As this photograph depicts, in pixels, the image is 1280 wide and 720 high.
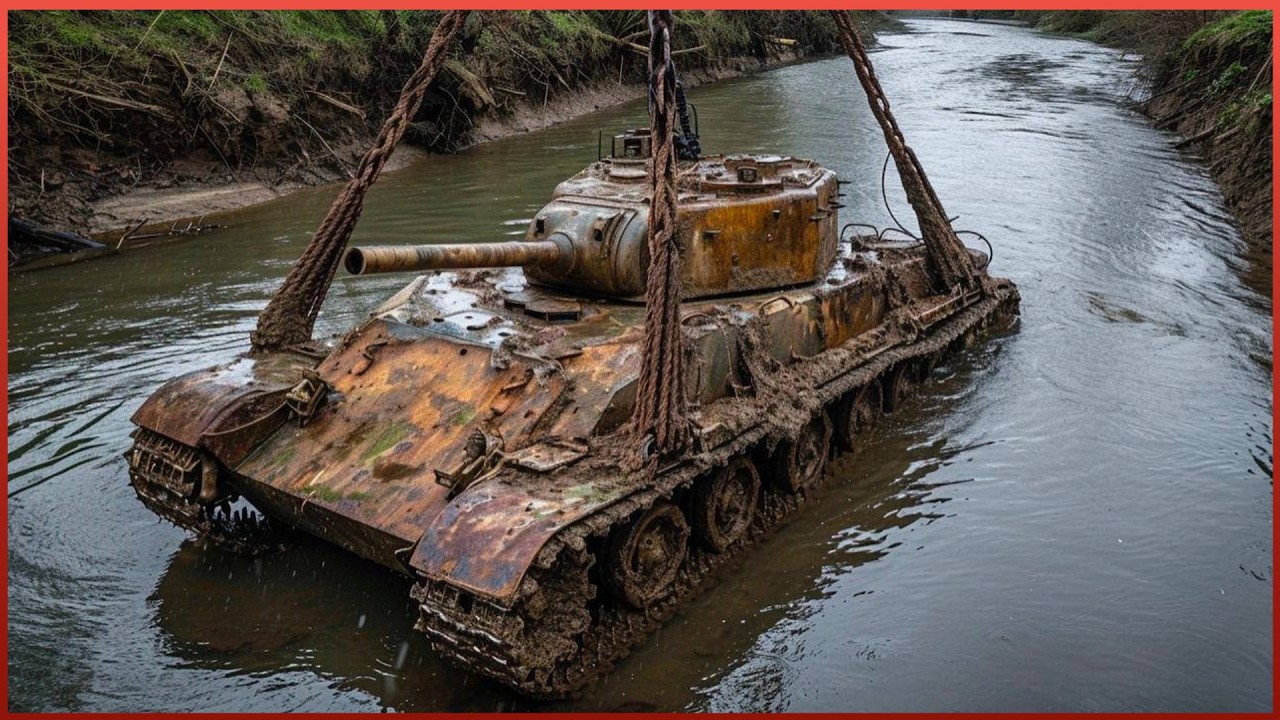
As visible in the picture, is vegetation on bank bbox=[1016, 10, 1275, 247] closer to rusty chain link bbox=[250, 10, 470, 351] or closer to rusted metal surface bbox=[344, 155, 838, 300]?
rusted metal surface bbox=[344, 155, 838, 300]

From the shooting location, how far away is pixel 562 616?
6.09m

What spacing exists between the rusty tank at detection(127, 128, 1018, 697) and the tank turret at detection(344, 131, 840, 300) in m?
0.02

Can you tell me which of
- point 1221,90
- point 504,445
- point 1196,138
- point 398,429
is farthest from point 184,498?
point 1221,90

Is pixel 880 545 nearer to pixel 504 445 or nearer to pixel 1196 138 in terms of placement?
pixel 504 445

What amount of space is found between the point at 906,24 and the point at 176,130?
48.0 metres

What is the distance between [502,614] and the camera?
564 cm

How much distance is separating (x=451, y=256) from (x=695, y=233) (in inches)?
85.9

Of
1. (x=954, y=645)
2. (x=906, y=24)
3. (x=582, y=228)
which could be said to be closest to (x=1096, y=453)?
(x=954, y=645)

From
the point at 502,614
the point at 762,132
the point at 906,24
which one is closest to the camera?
the point at 502,614

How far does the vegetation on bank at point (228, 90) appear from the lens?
52.7ft

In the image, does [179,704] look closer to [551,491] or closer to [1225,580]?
[551,491]

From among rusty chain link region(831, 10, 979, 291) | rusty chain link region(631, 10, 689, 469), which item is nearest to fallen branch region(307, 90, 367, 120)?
rusty chain link region(831, 10, 979, 291)

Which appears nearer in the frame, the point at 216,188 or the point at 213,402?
the point at 213,402

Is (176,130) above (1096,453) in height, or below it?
above
